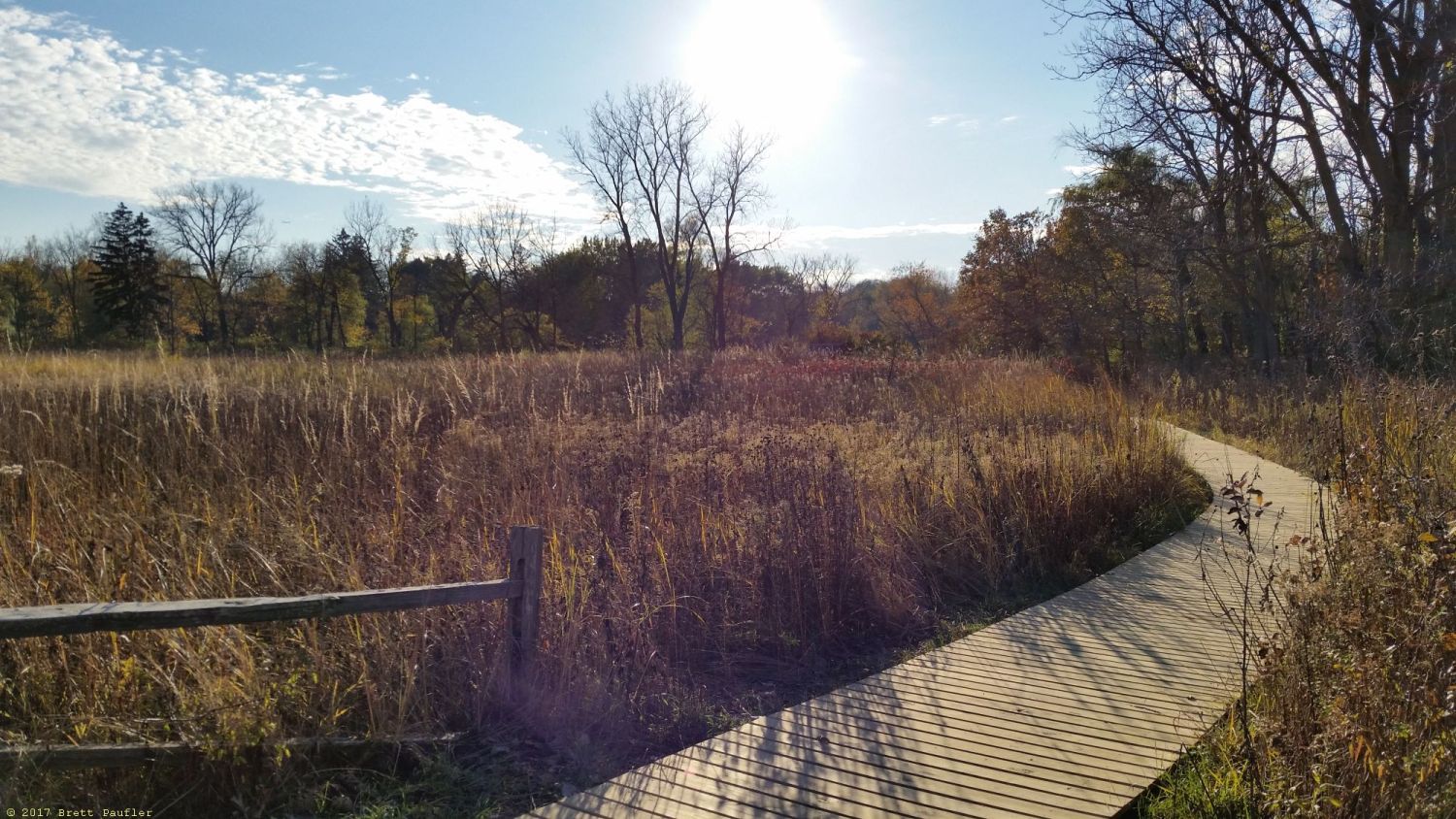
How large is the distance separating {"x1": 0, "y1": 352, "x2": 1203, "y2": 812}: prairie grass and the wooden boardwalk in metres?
0.43

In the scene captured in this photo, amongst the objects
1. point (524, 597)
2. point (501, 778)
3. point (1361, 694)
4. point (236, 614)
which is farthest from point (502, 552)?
point (1361, 694)

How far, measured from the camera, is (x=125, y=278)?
154 ft

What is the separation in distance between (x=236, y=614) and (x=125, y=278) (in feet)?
187

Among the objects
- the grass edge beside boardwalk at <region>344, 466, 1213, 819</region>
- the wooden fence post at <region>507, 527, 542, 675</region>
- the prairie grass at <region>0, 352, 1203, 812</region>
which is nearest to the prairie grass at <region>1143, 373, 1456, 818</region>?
the grass edge beside boardwalk at <region>344, 466, 1213, 819</region>

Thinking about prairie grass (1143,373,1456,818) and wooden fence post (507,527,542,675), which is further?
wooden fence post (507,527,542,675)

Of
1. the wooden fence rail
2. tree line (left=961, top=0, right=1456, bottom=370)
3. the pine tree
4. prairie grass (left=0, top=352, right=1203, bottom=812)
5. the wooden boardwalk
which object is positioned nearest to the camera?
the wooden fence rail

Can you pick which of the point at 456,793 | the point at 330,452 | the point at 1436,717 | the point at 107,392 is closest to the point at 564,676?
the point at 456,793

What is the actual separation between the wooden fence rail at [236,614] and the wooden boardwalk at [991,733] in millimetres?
905

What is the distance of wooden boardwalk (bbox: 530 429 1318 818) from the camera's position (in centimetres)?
259

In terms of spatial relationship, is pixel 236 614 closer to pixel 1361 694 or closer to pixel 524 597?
pixel 524 597

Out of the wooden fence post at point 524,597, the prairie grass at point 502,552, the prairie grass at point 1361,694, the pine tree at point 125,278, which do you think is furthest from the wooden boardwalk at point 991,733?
the pine tree at point 125,278

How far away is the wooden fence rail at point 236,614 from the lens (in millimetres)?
2320

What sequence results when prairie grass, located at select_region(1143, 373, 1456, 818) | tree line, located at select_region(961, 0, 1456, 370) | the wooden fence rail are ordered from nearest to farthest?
1. prairie grass, located at select_region(1143, 373, 1456, 818)
2. the wooden fence rail
3. tree line, located at select_region(961, 0, 1456, 370)

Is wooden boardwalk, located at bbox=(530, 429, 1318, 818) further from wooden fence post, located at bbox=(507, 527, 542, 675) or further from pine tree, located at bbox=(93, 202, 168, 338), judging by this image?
pine tree, located at bbox=(93, 202, 168, 338)
